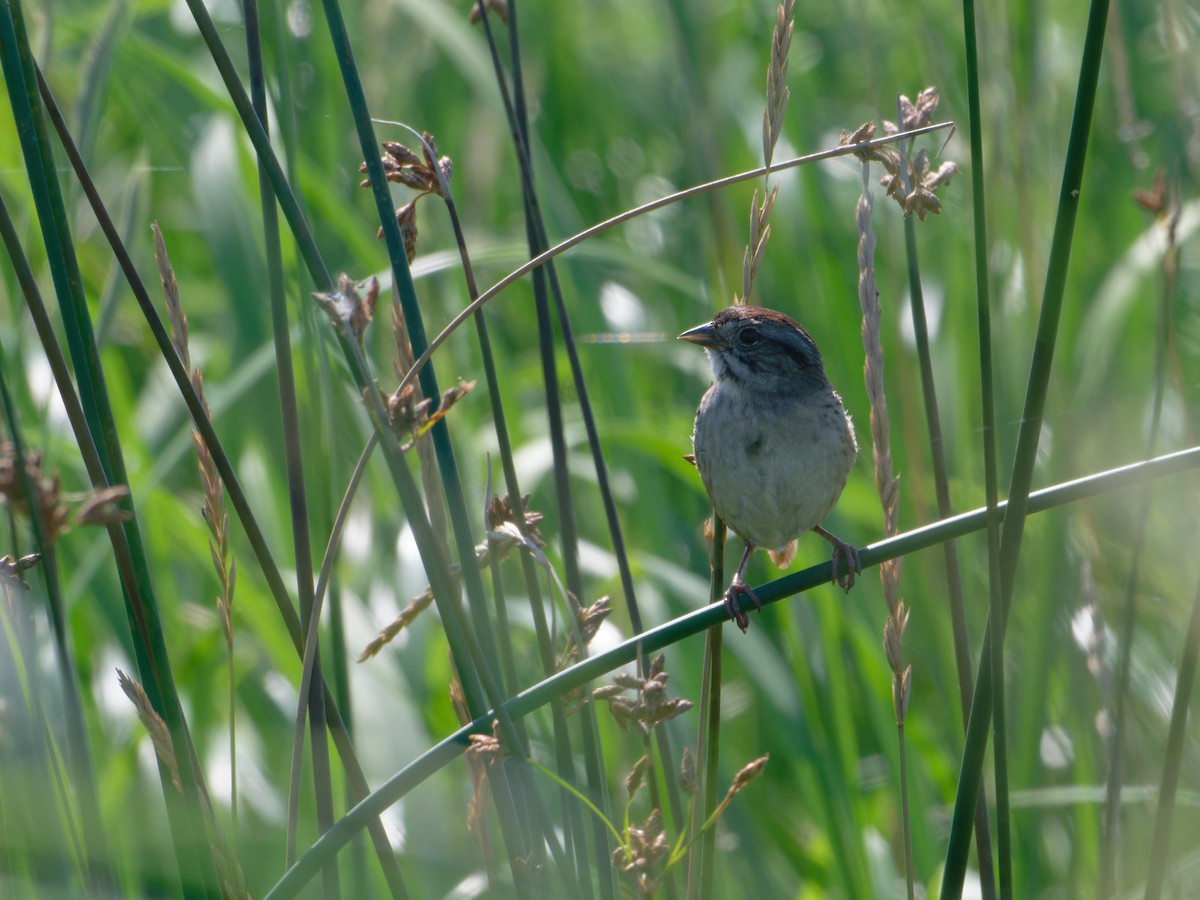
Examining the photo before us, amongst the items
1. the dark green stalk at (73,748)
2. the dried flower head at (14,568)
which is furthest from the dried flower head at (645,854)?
the dried flower head at (14,568)

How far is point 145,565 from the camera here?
5.48 ft

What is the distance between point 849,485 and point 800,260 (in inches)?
31.5

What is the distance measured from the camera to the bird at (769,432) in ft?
8.93

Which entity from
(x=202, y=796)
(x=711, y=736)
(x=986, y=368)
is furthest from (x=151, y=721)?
(x=986, y=368)

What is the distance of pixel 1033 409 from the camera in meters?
1.52

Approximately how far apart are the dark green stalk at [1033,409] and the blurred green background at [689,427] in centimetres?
107

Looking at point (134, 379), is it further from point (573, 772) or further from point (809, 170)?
point (573, 772)

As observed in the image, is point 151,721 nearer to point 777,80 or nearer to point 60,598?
point 60,598

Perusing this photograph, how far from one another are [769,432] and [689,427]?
3.07 feet

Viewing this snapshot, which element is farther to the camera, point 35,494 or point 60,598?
→ point 60,598

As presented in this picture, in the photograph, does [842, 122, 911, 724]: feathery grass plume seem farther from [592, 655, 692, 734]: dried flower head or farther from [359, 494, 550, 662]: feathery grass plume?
[359, 494, 550, 662]: feathery grass plume

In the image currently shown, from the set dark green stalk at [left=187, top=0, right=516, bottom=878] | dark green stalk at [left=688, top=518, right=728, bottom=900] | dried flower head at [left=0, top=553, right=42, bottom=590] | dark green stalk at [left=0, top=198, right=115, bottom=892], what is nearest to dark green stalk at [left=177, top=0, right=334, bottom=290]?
dark green stalk at [left=187, top=0, right=516, bottom=878]

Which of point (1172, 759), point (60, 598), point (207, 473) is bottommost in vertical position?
point (1172, 759)

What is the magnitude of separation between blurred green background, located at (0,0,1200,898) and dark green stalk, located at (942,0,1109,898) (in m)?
1.07
